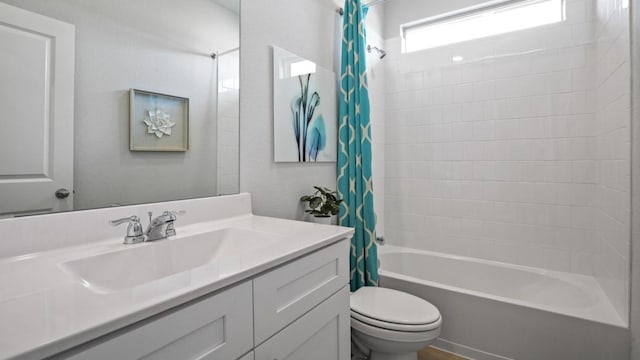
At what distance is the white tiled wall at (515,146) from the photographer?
5.90ft

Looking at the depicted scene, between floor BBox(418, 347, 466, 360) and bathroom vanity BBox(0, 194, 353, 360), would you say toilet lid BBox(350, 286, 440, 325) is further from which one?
floor BBox(418, 347, 466, 360)

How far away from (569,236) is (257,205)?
2073 millimetres

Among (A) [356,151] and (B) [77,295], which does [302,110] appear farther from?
(B) [77,295]

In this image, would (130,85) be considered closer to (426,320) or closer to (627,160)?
(426,320)

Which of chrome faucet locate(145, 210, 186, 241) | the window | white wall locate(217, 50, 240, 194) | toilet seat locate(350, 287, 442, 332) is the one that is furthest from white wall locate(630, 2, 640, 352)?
chrome faucet locate(145, 210, 186, 241)

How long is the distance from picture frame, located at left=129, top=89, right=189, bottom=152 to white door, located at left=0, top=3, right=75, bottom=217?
0.58 ft

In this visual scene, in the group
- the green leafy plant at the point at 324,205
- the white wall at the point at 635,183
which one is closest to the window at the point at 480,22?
the white wall at the point at 635,183

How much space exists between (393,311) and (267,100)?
123 cm

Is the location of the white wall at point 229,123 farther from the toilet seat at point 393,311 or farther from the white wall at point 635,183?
the white wall at point 635,183

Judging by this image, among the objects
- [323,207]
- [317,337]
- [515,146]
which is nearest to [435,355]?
[323,207]

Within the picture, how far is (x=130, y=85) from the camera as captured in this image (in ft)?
3.34

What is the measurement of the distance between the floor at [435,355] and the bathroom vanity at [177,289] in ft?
3.16

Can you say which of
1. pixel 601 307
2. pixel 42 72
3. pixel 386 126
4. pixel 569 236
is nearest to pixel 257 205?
pixel 42 72

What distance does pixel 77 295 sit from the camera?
54 cm
